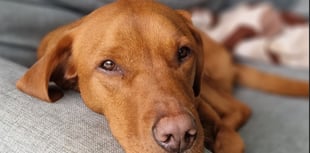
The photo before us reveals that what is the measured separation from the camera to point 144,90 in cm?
140

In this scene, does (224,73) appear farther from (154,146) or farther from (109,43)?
(154,146)

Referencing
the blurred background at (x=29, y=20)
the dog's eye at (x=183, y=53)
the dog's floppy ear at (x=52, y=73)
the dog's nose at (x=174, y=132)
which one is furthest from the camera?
A: the blurred background at (x=29, y=20)

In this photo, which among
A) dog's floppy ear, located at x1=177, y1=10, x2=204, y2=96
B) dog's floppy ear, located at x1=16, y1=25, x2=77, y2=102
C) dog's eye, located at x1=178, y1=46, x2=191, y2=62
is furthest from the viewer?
dog's floppy ear, located at x1=177, y1=10, x2=204, y2=96

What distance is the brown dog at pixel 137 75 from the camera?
4.27 feet

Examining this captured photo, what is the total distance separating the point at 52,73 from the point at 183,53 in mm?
434

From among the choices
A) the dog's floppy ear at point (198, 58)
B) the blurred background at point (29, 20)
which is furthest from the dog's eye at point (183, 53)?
the blurred background at point (29, 20)

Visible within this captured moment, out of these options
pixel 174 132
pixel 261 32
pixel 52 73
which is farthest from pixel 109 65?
pixel 261 32

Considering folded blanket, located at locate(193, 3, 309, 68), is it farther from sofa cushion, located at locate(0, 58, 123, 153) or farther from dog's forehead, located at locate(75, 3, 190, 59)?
sofa cushion, located at locate(0, 58, 123, 153)

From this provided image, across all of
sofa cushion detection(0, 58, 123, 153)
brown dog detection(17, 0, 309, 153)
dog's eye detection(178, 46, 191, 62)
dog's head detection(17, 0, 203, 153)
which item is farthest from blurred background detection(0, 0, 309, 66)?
dog's eye detection(178, 46, 191, 62)

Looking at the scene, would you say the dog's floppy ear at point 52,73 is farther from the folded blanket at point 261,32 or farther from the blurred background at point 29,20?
the folded blanket at point 261,32

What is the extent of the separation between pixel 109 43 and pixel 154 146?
38 cm

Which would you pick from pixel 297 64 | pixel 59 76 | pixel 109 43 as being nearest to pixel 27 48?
pixel 59 76

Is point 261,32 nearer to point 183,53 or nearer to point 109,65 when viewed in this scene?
point 183,53

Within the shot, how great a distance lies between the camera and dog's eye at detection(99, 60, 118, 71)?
149cm
